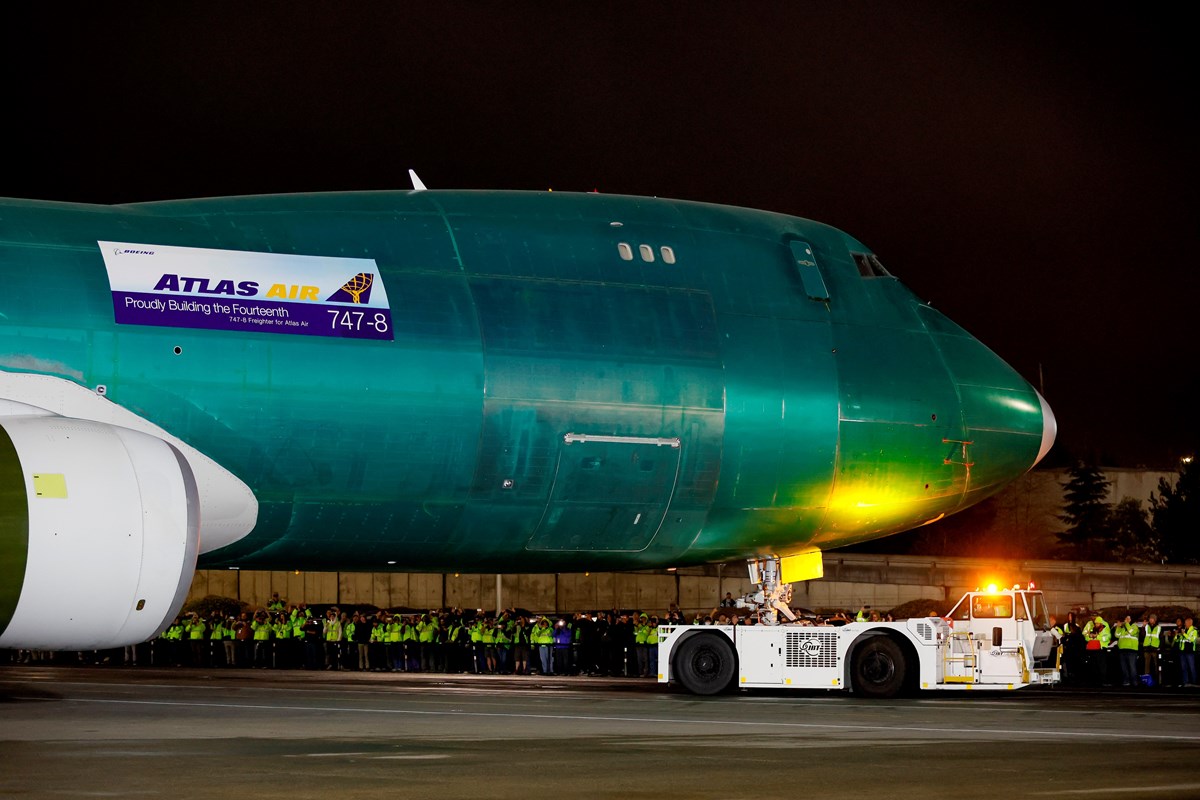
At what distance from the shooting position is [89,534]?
16.6 m

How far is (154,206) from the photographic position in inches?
820

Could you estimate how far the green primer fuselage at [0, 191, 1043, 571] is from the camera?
19.6 metres

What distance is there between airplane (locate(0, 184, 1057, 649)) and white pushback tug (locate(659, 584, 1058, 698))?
1.84 meters

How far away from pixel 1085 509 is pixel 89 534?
133880 mm

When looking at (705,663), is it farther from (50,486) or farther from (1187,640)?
(1187,640)

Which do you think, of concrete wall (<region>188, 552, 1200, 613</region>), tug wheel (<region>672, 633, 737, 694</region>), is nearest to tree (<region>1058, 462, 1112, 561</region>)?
concrete wall (<region>188, 552, 1200, 613</region>)

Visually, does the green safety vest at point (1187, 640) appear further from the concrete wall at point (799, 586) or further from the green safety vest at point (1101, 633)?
the concrete wall at point (799, 586)

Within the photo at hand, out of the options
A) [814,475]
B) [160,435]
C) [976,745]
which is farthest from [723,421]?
[160,435]

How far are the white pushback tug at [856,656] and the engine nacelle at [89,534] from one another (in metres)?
11.8

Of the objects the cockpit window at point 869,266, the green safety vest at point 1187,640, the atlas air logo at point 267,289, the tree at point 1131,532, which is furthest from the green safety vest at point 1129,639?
the tree at point 1131,532

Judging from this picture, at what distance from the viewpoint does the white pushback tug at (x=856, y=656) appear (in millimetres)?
26844

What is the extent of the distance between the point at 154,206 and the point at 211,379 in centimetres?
288

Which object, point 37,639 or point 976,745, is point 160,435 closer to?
point 37,639

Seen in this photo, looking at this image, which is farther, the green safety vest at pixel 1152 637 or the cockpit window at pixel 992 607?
the green safety vest at pixel 1152 637
